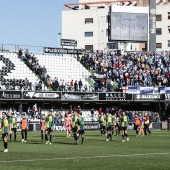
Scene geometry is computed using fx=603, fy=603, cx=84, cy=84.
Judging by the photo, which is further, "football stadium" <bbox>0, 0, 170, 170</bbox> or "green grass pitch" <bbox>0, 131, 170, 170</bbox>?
"football stadium" <bbox>0, 0, 170, 170</bbox>

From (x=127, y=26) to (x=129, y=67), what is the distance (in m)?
8.09

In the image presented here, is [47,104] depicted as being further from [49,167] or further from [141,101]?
[49,167]

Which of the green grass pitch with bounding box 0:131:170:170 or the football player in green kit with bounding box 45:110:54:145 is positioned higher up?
the football player in green kit with bounding box 45:110:54:145

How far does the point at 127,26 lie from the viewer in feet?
276

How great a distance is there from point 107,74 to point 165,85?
743cm

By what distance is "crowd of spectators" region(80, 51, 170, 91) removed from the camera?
75.0 m

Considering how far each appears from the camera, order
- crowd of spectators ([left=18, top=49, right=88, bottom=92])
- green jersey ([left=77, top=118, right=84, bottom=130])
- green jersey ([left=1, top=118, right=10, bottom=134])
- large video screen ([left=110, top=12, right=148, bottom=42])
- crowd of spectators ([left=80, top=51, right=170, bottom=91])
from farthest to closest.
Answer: large video screen ([left=110, top=12, right=148, bottom=42]), crowd of spectators ([left=80, top=51, right=170, bottom=91]), crowd of spectators ([left=18, top=49, right=88, bottom=92]), green jersey ([left=77, top=118, right=84, bottom=130]), green jersey ([left=1, top=118, right=10, bottom=134])

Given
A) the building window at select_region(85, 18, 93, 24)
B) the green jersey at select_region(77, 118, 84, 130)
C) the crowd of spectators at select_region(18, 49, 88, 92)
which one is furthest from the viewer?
the building window at select_region(85, 18, 93, 24)

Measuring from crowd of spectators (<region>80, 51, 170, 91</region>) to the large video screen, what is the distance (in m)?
2.38

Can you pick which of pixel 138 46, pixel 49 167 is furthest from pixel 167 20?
pixel 49 167

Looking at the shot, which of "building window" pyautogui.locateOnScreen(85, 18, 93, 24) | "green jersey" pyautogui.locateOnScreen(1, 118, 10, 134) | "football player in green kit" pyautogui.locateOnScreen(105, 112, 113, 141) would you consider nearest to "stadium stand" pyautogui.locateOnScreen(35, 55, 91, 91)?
"football player in green kit" pyautogui.locateOnScreen(105, 112, 113, 141)

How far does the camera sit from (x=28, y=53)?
75.9 meters

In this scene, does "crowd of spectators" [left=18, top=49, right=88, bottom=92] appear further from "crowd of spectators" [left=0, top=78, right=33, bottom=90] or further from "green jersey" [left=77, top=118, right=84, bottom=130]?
"green jersey" [left=77, top=118, right=84, bottom=130]

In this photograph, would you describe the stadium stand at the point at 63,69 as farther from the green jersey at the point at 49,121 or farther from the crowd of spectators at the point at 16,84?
the green jersey at the point at 49,121
